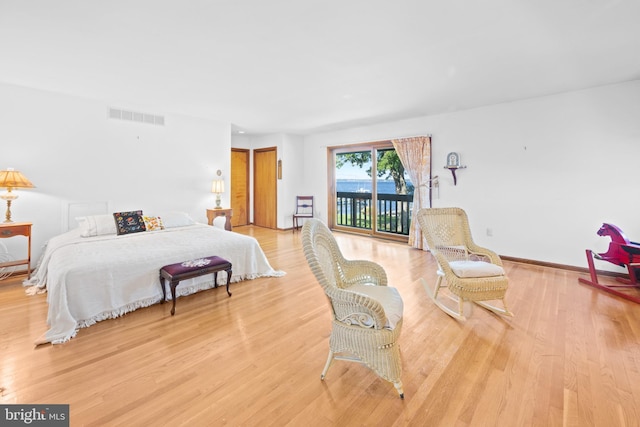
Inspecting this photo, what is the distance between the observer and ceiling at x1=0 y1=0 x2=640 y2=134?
6.84ft

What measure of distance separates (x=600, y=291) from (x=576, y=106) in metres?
2.47

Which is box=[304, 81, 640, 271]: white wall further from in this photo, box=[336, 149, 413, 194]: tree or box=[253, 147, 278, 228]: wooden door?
box=[253, 147, 278, 228]: wooden door

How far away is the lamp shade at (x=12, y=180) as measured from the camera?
3.29 meters

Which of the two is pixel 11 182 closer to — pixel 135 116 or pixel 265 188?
pixel 135 116

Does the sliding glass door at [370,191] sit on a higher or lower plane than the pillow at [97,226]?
higher

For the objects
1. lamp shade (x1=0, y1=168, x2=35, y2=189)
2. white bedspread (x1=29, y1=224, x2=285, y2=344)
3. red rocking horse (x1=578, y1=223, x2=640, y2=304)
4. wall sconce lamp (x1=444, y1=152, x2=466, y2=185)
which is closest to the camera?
white bedspread (x1=29, y1=224, x2=285, y2=344)

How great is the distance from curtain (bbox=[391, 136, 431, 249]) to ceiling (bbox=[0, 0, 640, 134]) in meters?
1.06

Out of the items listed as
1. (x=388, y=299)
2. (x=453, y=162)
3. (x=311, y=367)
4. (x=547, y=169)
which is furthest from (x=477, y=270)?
(x=453, y=162)

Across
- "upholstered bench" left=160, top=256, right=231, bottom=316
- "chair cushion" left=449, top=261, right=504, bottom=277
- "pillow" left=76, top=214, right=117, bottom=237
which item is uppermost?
"pillow" left=76, top=214, right=117, bottom=237

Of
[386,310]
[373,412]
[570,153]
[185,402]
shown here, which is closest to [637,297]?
[570,153]

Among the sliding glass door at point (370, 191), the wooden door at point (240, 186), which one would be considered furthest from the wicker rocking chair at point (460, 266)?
the wooden door at point (240, 186)

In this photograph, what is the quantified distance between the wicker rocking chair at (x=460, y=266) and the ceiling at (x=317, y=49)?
170cm

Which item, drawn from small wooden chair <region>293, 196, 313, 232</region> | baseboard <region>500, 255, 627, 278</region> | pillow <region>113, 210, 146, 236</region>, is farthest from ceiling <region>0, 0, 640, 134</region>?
small wooden chair <region>293, 196, 313, 232</region>

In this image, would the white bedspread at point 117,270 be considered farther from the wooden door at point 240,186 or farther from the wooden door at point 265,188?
the wooden door at point 240,186
